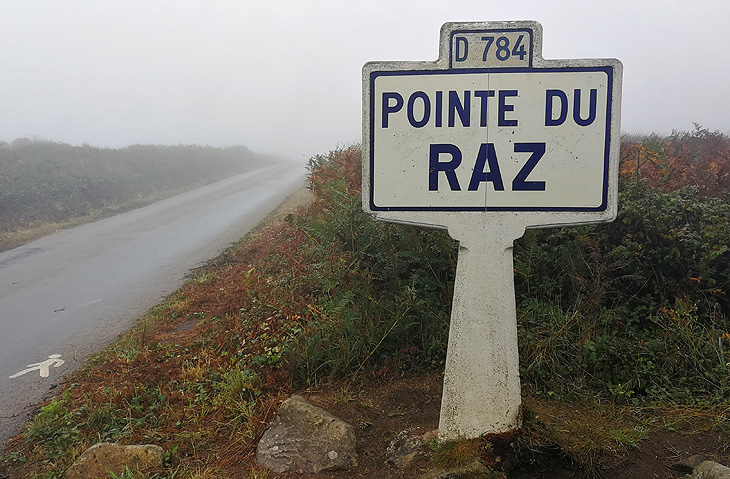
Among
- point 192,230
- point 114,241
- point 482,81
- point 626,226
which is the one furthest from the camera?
point 192,230

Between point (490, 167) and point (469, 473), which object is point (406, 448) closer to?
point (469, 473)

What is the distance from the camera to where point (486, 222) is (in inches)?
96.9

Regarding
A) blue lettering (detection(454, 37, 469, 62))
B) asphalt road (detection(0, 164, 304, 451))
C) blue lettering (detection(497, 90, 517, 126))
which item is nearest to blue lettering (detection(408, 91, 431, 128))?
blue lettering (detection(454, 37, 469, 62))

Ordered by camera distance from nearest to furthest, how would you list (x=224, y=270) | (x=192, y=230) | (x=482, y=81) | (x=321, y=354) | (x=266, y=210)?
(x=482, y=81)
(x=321, y=354)
(x=224, y=270)
(x=192, y=230)
(x=266, y=210)

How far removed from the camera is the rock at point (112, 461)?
2834mm

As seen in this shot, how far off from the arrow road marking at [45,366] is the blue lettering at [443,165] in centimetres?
408

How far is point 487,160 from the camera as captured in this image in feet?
8.03

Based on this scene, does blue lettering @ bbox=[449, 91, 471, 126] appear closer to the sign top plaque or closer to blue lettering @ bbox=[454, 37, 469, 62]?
the sign top plaque

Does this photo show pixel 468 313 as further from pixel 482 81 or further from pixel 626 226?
pixel 626 226

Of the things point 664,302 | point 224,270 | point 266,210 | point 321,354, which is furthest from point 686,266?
point 266,210

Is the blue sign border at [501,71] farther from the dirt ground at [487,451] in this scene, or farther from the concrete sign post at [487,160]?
the dirt ground at [487,451]

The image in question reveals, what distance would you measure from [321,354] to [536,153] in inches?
79.9

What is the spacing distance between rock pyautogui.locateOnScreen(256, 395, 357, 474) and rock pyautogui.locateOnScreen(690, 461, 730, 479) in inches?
62.1

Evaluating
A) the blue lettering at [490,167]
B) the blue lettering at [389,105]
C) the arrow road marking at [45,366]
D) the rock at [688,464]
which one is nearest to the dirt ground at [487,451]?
the rock at [688,464]
